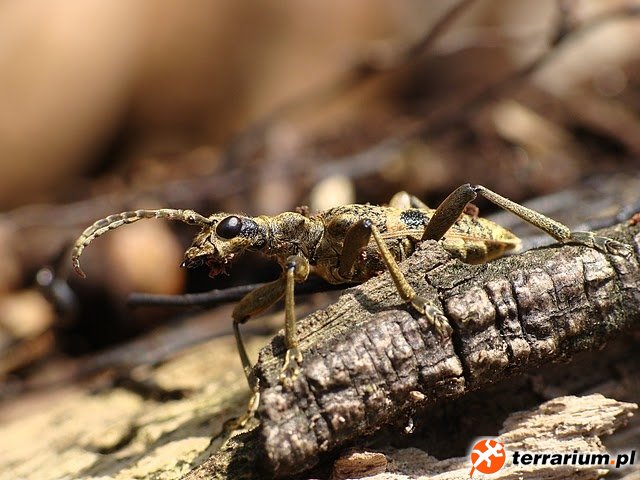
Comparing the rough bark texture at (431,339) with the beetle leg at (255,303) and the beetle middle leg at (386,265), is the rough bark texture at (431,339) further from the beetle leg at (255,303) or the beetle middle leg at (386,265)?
the beetle leg at (255,303)

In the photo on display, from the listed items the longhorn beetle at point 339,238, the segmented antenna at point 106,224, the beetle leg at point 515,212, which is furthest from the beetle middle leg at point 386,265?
the segmented antenna at point 106,224

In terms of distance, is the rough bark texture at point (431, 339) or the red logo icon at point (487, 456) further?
the red logo icon at point (487, 456)

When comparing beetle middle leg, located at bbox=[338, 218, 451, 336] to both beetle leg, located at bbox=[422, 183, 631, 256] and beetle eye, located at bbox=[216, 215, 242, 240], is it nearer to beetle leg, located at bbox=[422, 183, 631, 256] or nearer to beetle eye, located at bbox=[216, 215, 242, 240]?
beetle leg, located at bbox=[422, 183, 631, 256]

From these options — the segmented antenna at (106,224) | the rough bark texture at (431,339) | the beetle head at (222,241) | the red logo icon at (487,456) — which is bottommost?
the red logo icon at (487,456)

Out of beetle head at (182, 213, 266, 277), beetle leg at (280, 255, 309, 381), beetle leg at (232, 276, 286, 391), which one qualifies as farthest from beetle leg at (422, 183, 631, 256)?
beetle head at (182, 213, 266, 277)

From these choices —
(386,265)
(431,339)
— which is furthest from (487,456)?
(386,265)

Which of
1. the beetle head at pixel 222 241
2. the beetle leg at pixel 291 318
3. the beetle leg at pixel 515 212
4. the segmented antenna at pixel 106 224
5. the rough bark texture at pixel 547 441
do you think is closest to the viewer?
the beetle leg at pixel 291 318

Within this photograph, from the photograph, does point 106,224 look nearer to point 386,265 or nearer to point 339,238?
point 339,238
